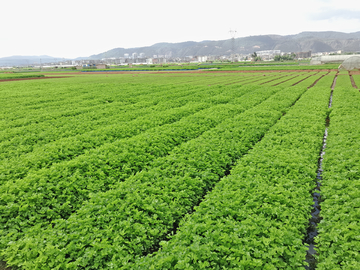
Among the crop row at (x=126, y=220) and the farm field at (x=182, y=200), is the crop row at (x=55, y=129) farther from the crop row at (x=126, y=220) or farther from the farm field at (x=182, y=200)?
the crop row at (x=126, y=220)

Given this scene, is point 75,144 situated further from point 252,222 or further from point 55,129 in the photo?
point 252,222

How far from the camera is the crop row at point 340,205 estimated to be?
564cm

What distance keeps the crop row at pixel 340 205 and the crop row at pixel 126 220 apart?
4.20 metres

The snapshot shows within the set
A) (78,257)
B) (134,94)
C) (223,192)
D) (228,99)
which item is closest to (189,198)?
(223,192)

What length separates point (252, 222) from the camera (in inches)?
257

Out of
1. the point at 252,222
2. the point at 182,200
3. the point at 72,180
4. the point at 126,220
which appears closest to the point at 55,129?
the point at 72,180

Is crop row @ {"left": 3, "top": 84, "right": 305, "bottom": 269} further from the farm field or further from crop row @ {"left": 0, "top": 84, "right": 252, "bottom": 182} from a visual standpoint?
crop row @ {"left": 0, "top": 84, "right": 252, "bottom": 182}

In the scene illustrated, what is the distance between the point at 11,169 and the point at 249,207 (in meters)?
10.8

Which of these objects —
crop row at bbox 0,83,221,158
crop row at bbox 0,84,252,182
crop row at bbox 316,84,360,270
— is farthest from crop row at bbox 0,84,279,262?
crop row at bbox 316,84,360,270

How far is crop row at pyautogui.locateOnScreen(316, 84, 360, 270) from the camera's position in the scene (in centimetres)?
564

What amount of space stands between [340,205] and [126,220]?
736cm

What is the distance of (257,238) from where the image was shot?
19.6ft

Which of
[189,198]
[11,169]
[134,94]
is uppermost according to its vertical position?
[134,94]

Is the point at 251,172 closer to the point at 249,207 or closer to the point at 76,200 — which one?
the point at 249,207
